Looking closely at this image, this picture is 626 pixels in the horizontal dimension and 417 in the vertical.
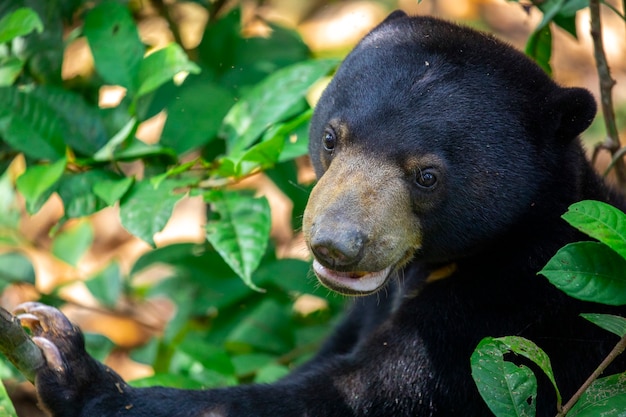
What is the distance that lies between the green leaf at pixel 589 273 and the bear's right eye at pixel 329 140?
1113mm

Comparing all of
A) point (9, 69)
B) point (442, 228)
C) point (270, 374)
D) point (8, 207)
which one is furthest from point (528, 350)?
point (8, 207)

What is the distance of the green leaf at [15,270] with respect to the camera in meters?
5.53

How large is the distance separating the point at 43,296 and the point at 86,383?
1.72m

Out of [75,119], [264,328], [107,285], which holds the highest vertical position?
[75,119]

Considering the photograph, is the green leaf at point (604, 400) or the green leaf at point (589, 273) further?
the green leaf at point (589, 273)

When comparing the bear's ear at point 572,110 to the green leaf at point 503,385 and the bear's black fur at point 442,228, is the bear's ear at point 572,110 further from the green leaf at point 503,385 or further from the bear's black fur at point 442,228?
the green leaf at point 503,385

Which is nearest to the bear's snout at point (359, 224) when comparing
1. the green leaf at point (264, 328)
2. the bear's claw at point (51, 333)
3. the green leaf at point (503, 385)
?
the green leaf at point (503, 385)

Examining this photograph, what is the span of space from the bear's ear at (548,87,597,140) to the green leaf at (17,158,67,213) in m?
2.20

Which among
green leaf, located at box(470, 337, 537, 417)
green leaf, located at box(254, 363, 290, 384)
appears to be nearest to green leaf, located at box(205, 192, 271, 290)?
green leaf, located at box(254, 363, 290, 384)

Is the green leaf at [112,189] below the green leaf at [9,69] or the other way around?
below

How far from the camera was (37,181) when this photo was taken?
4.27 meters

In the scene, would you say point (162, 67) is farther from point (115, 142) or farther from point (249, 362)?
point (249, 362)

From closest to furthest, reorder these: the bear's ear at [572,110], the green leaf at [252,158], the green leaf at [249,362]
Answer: the bear's ear at [572,110] → the green leaf at [252,158] → the green leaf at [249,362]

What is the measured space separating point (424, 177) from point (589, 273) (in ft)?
2.59
